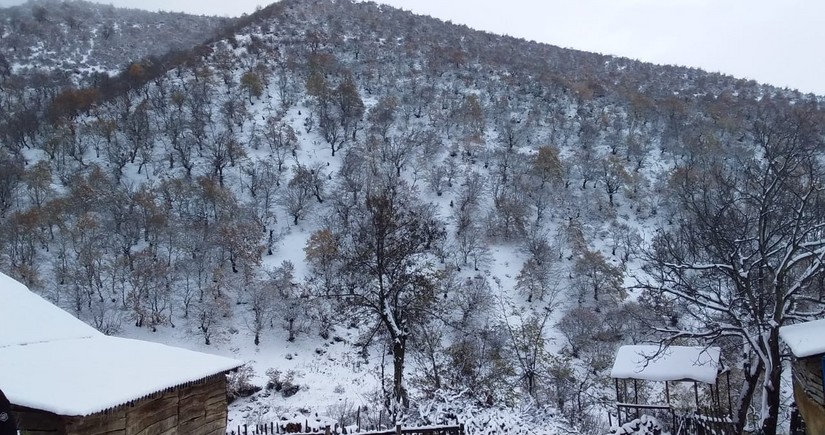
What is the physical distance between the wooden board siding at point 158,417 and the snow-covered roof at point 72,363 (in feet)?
1.22

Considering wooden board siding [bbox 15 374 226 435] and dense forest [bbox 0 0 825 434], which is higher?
dense forest [bbox 0 0 825 434]

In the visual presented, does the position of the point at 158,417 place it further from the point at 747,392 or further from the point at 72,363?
the point at 747,392

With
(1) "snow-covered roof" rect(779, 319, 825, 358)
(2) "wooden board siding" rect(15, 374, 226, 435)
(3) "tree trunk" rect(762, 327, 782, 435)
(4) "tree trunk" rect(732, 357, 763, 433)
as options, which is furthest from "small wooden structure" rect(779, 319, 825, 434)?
(2) "wooden board siding" rect(15, 374, 226, 435)

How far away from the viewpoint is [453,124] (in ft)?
185

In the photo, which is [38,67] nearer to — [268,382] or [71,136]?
[71,136]

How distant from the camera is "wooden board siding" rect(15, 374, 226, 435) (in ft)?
20.0

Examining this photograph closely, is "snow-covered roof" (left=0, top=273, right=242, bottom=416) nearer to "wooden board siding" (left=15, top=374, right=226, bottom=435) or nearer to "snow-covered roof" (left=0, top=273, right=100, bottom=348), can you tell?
"snow-covered roof" (left=0, top=273, right=100, bottom=348)

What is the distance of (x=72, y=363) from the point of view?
690 centimetres

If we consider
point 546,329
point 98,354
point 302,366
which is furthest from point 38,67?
point 98,354

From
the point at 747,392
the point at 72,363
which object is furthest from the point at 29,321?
the point at 747,392

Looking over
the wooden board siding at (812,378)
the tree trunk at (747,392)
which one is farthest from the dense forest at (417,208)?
the wooden board siding at (812,378)

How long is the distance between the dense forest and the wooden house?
5.46m

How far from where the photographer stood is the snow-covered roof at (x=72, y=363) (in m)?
5.72

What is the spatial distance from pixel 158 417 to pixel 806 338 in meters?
10.4
